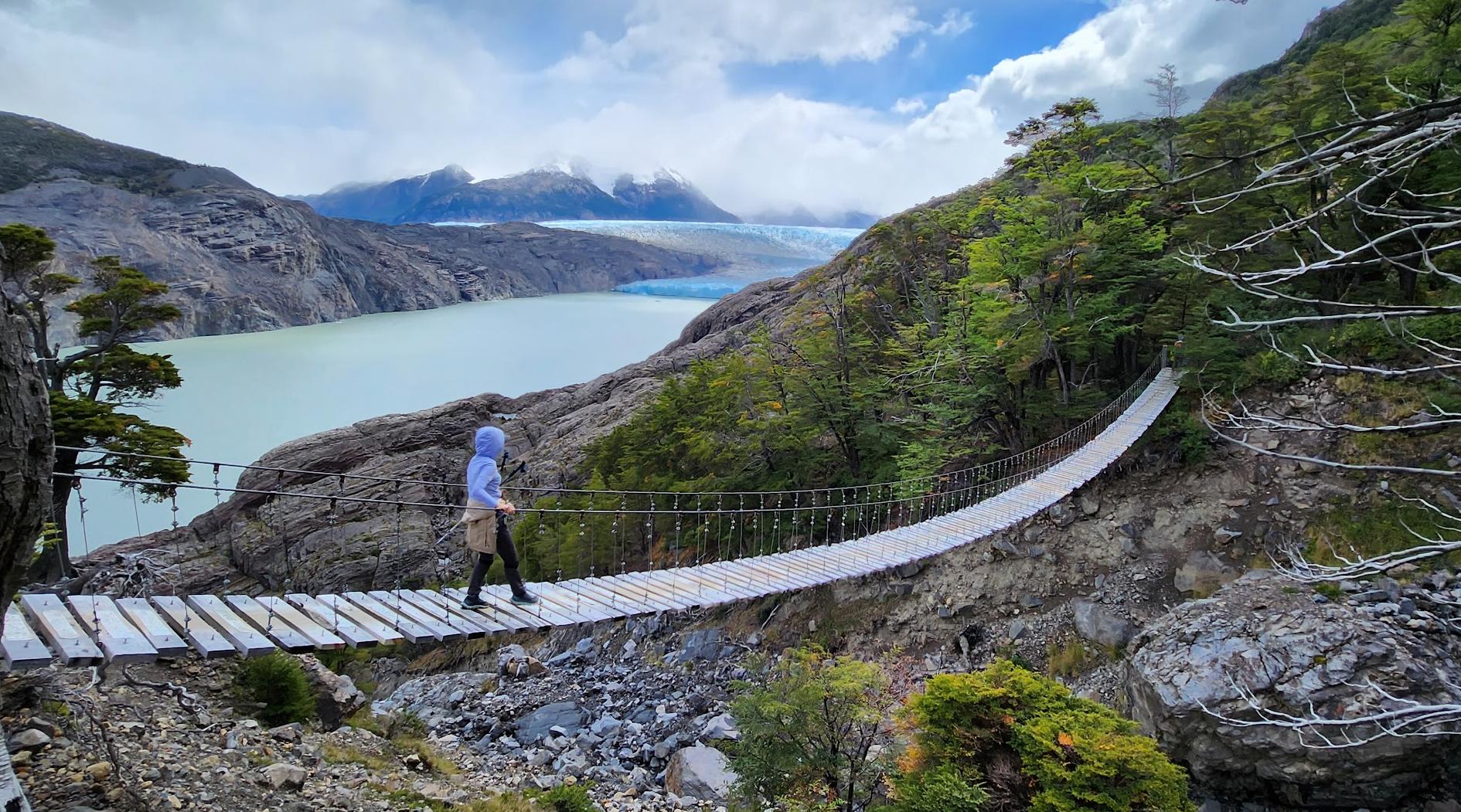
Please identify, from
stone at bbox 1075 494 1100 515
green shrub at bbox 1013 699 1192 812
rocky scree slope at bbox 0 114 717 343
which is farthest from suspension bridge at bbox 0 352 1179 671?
rocky scree slope at bbox 0 114 717 343

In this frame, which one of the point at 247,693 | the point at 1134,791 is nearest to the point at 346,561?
the point at 247,693

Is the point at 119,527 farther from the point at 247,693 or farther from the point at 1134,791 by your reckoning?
the point at 1134,791

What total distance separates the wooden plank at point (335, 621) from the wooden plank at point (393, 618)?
0.14m

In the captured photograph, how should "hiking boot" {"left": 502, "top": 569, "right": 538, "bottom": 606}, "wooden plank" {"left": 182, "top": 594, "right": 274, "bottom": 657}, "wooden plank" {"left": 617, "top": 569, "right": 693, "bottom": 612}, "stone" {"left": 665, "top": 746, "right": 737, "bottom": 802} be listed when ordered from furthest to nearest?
"stone" {"left": 665, "top": 746, "right": 737, "bottom": 802} < "wooden plank" {"left": 617, "top": 569, "right": 693, "bottom": 612} < "hiking boot" {"left": 502, "top": 569, "right": 538, "bottom": 606} < "wooden plank" {"left": 182, "top": 594, "right": 274, "bottom": 657}

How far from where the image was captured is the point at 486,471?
11.7 feet

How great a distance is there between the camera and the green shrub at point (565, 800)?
4.94m

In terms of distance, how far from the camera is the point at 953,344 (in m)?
10.3

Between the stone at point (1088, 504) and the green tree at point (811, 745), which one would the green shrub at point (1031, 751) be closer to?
the green tree at point (811, 745)

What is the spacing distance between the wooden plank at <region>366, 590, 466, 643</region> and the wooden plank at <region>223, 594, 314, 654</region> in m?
0.52

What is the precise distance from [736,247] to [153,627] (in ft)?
126

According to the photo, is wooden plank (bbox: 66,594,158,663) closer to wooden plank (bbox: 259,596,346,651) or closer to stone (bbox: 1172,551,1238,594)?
wooden plank (bbox: 259,596,346,651)

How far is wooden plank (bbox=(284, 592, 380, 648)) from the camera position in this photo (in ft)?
11.0

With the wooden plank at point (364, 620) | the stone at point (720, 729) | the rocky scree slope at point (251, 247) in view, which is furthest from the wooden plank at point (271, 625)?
the rocky scree slope at point (251, 247)

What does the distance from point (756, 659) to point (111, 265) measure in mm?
10121
